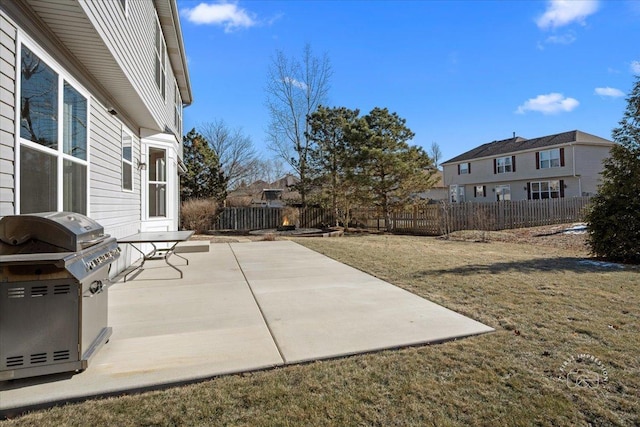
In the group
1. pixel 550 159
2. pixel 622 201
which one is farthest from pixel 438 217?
pixel 550 159

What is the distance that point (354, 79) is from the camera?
21.9 meters

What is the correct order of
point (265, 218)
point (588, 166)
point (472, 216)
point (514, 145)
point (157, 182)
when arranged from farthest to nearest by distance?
point (514, 145)
point (588, 166)
point (265, 218)
point (472, 216)
point (157, 182)

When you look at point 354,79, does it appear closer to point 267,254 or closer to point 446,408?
point 267,254

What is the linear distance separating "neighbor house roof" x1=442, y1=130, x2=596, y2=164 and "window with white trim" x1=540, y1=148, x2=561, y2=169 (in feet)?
1.75

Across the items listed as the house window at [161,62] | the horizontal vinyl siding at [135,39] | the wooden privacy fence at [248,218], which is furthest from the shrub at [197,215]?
the horizontal vinyl siding at [135,39]

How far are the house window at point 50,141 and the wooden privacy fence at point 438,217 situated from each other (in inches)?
588

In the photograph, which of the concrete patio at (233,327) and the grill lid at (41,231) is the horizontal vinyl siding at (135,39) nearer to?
the grill lid at (41,231)

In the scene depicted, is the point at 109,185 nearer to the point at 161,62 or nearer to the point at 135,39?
the point at 135,39

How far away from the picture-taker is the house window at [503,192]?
94.6 ft

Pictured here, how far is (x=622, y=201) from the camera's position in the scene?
8469mm

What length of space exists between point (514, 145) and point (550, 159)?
3796 mm

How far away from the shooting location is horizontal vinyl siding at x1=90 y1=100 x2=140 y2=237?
17.8ft

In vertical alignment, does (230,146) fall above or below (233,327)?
above

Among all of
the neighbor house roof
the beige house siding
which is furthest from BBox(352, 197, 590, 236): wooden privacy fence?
the neighbor house roof
